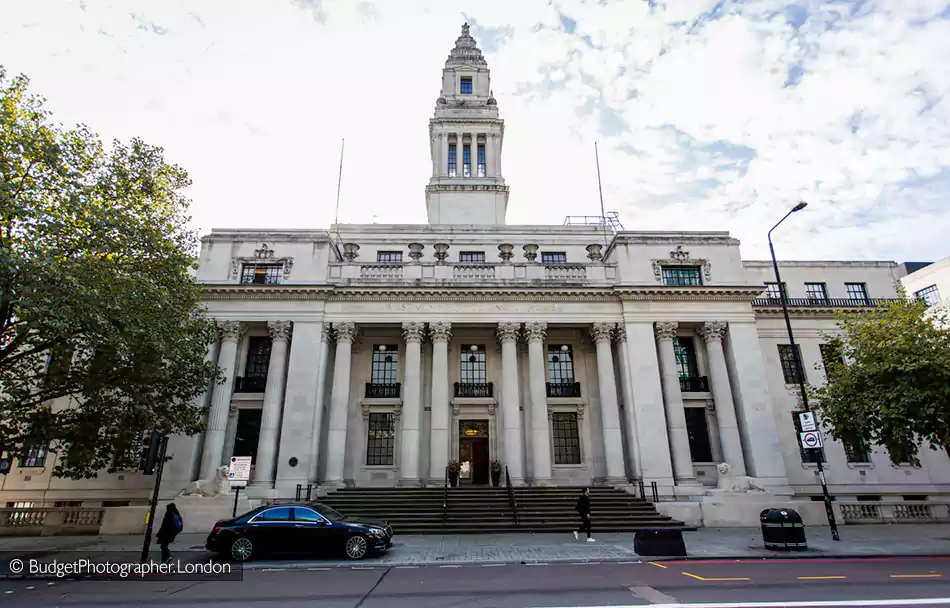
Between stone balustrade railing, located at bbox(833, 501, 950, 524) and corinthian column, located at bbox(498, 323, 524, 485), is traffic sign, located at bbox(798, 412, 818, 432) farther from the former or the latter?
corinthian column, located at bbox(498, 323, 524, 485)

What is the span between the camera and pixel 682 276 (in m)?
28.3

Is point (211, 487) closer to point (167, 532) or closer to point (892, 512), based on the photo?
point (167, 532)

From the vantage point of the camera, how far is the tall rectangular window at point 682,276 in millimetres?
28094

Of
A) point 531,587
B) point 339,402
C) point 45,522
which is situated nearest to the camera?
point 531,587

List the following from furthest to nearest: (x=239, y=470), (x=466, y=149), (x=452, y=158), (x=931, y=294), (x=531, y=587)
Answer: (x=466, y=149), (x=452, y=158), (x=931, y=294), (x=239, y=470), (x=531, y=587)

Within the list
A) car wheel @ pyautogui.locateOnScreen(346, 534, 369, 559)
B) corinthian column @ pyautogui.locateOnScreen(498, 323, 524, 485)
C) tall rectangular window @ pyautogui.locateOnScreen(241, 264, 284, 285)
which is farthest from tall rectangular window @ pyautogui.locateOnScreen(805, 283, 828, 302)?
tall rectangular window @ pyautogui.locateOnScreen(241, 264, 284, 285)

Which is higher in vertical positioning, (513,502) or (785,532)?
(513,502)

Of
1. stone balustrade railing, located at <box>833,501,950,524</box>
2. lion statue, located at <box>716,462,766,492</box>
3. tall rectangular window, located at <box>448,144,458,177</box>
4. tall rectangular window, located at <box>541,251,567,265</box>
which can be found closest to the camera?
stone balustrade railing, located at <box>833,501,950,524</box>

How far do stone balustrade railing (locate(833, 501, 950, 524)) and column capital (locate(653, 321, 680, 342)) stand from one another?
10.0 meters

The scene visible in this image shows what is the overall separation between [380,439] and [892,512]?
2367 cm

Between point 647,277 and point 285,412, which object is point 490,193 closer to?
point 647,277

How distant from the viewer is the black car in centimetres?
1389

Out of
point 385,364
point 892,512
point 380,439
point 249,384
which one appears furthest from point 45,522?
point 892,512

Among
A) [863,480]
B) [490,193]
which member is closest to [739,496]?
[863,480]
